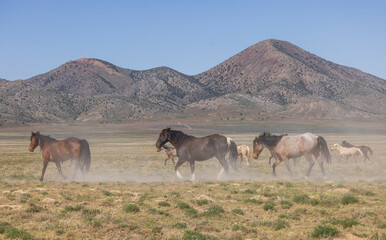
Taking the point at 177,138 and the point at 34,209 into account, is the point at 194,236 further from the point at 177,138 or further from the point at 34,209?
the point at 177,138

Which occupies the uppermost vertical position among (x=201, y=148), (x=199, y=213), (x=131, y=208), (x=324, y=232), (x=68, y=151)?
(x=201, y=148)

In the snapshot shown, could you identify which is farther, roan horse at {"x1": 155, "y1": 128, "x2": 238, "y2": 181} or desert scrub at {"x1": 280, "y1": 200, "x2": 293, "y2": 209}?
roan horse at {"x1": 155, "y1": 128, "x2": 238, "y2": 181}

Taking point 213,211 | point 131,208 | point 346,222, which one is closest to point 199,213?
point 213,211

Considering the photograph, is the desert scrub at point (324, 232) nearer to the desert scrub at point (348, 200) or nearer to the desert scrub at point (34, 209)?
the desert scrub at point (348, 200)

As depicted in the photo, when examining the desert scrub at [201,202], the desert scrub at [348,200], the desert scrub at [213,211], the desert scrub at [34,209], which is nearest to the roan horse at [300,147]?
the desert scrub at [348,200]

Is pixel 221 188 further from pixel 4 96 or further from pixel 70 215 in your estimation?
pixel 4 96

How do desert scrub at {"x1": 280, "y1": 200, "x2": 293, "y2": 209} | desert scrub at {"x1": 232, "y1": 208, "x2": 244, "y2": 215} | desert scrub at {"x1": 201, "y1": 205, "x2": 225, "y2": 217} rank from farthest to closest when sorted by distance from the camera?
desert scrub at {"x1": 280, "y1": 200, "x2": 293, "y2": 209} < desert scrub at {"x1": 232, "y1": 208, "x2": 244, "y2": 215} < desert scrub at {"x1": 201, "y1": 205, "x2": 225, "y2": 217}

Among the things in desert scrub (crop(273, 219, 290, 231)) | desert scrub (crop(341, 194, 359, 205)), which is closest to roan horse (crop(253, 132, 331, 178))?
desert scrub (crop(341, 194, 359, 205))

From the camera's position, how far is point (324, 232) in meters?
9.77

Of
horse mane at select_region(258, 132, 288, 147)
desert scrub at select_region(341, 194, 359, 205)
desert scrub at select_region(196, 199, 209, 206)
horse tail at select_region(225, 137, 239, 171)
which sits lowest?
desert scrub at select_region(196, 199, 209, 206)

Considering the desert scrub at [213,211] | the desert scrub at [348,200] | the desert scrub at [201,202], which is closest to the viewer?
the desert scrub at [213,211]

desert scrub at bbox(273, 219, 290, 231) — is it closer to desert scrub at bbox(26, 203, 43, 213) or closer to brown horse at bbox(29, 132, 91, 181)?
desert scrub at bbox(26, 203, 43, 213)

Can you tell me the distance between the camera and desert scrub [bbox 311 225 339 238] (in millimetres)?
9719

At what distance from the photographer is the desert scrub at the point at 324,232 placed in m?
9.72
